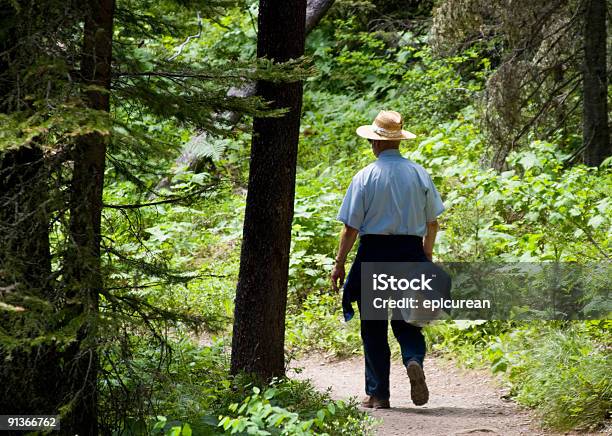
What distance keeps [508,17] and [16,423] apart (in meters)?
9.58

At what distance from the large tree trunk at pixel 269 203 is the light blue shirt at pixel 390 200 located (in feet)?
2.03

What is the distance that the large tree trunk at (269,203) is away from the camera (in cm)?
638

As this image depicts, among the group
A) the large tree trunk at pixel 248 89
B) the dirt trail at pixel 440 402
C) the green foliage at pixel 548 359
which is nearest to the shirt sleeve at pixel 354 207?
the dirt trail at pixel 440 402

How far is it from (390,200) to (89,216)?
9.41 ft

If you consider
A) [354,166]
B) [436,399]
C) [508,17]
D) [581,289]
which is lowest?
[436,399]

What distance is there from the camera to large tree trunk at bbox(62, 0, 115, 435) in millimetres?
4391

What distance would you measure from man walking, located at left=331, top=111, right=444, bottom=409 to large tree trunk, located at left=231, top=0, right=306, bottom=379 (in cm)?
62

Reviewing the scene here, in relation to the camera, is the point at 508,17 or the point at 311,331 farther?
the point at 508,17

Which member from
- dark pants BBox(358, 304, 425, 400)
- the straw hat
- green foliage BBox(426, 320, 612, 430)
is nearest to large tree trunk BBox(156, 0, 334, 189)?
green foliage BBox(426, 320, 612, 430)

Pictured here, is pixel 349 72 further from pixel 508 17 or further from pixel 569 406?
pixel 569 406

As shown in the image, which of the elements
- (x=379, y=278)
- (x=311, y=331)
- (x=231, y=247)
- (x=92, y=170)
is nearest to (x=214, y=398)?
(x=379, y=278)

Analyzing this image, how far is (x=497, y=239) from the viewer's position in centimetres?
1010

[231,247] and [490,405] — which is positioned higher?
[231,247]

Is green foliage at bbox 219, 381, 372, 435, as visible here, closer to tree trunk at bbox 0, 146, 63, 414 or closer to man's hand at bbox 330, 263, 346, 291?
man's hand at bbox 330, 263, 346, 291
